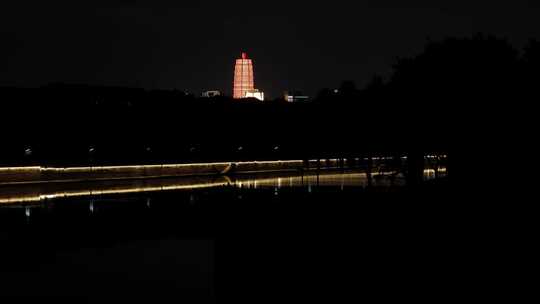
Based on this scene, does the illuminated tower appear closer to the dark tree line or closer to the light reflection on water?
the dark tree line

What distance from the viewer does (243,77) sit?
14650cm

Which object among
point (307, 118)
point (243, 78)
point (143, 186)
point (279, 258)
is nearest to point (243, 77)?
point (243, 78)

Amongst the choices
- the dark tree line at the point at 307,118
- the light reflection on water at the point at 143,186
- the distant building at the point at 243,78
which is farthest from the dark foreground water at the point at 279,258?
the distant building at the point at 243,78

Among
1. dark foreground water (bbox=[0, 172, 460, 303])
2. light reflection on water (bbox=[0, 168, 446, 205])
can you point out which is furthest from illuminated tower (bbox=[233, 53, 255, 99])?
dark foreground water (bbox=[0, 172, 460, 303])

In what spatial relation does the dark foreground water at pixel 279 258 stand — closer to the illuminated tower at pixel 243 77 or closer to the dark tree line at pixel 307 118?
the dark tree line at pixel 307 118

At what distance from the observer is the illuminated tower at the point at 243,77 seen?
14550 centimetres

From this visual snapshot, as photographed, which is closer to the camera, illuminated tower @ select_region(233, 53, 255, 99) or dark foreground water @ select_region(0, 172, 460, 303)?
dark foreground water @ select_region(0, 172, 460, 303)

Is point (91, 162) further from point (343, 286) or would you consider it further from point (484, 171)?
point (343, 286)

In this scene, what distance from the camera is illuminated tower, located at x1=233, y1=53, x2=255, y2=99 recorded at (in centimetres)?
14550

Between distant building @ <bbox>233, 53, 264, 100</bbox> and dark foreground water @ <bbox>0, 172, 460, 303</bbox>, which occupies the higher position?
distant building @ <bbox>233, 53, 264, 100</bbox>

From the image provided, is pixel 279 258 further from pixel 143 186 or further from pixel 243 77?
pixel 243 77

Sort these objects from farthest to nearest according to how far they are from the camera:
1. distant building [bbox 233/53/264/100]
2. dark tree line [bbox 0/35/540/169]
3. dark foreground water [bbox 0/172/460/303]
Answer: distant building [bbox 233/53/264/100], dark tree line [bbox 0/35/540/169], dark foreground water [bbox 0/172/460/303]

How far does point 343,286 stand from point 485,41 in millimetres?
20514

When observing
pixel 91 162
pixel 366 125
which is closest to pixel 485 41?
pixel 366 125
